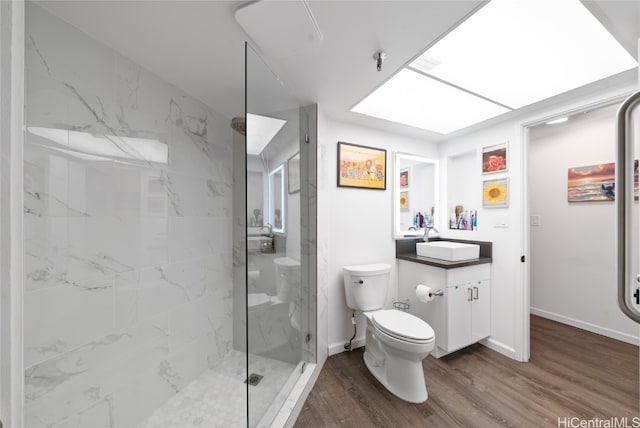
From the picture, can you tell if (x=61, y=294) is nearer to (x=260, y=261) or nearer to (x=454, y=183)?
(x=260, y=261)

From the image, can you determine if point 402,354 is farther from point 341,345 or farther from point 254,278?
point 254,278

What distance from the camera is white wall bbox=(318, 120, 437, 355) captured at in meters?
2.24

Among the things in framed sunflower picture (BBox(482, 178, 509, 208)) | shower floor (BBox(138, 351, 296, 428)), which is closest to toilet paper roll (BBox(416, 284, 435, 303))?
framed sunflower picture (BBox(482, 178, 509, 208))

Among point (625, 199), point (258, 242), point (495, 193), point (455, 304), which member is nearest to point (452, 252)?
point (455, 304)

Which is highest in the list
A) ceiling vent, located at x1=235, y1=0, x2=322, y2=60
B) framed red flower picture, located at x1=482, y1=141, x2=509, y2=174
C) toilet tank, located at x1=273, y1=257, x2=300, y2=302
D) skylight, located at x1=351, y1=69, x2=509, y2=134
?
skylight, located at x1=351, y1=69, x2=509, y2=134

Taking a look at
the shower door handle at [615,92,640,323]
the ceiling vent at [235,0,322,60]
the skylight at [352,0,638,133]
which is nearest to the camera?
the shower door handle at [615,92,640,323]

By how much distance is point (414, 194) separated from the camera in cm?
269

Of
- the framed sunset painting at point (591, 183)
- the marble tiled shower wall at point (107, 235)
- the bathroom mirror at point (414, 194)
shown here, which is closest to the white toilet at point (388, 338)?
the bathroom mirror at point (414, 194)

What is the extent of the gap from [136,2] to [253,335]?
1.67m

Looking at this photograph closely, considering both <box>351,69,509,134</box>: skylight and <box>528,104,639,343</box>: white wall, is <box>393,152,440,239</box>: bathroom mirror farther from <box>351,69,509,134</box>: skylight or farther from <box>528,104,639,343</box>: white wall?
<box>528,104,639,343</box>: white wall

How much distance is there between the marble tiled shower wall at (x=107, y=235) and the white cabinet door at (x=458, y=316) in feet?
6.63

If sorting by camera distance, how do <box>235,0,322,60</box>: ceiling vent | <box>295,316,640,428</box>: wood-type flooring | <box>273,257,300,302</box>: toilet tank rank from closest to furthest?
<box>235,0,322,60</box>: ceiling vent
<box>295,316,640,428</box>: wood-type flooring
<box>273,257,300,302</box>: toilet tank

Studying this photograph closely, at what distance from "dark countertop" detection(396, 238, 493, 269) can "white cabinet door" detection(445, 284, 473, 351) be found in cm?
20

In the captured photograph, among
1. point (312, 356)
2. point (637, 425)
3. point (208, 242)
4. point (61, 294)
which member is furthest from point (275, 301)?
point (637, 425)
